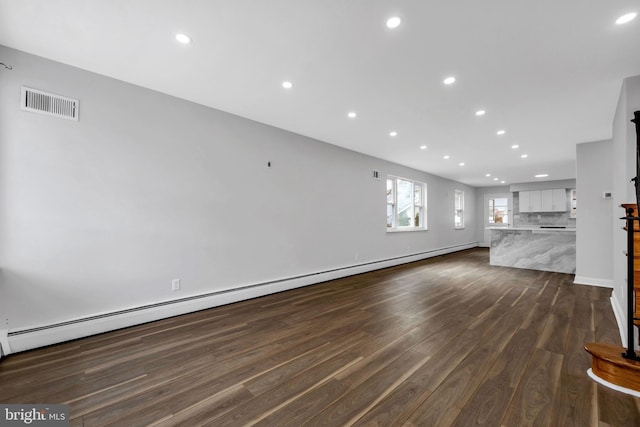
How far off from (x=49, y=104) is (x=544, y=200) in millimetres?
12646

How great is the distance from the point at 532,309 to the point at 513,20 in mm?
3417

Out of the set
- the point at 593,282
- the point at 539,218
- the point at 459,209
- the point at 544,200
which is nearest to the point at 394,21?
the point at 593,282

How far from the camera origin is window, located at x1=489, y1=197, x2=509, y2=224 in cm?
1084

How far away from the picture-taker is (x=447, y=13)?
1.87 meters

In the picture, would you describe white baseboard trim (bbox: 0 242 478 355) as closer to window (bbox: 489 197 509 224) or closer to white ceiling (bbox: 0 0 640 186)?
white ceiling (bbox: 0 0 640 186)

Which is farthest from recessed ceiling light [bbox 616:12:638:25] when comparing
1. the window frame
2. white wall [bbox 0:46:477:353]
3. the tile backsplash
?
the tile backsplash

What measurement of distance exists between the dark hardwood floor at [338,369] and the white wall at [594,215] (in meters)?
1.73

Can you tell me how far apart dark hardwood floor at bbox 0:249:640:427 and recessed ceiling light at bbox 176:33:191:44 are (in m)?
2.66

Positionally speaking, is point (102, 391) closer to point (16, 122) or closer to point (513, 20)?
point (16, 122)

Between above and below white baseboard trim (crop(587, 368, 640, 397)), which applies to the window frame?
above

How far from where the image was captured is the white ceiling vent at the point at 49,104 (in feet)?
7.86

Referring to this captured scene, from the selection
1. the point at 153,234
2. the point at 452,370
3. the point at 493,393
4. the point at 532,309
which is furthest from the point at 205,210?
the point at 532,309

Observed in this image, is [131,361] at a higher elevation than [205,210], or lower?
lower

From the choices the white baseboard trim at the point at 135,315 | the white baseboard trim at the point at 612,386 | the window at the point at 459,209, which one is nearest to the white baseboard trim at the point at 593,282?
the white baseboard trim at the point at 612,386
